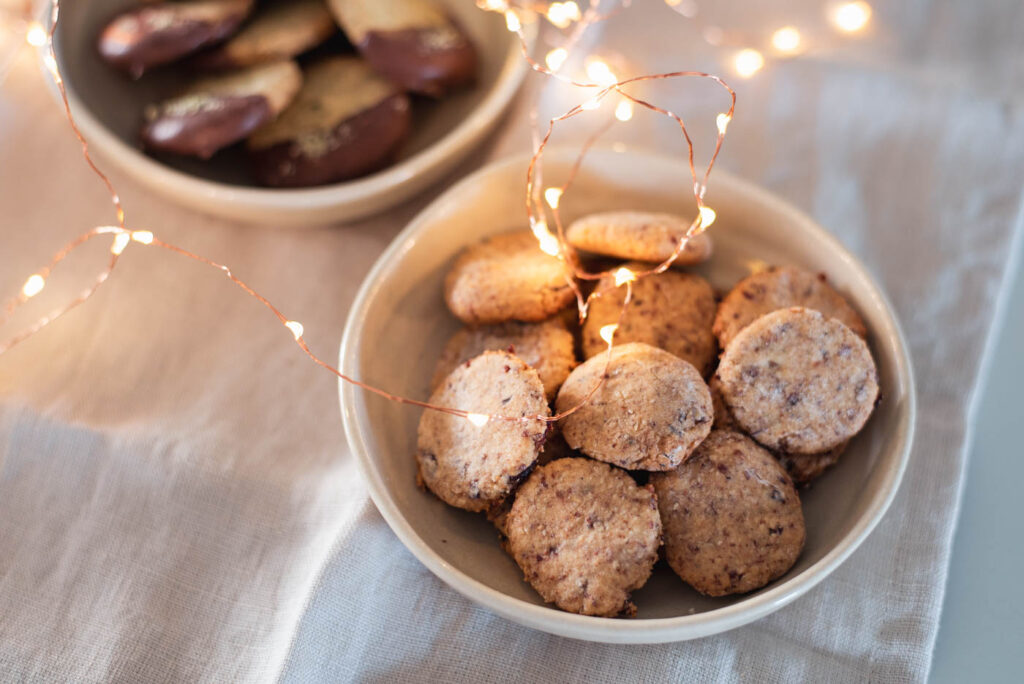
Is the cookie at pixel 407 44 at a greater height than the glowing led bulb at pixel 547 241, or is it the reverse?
the cookie at pixel 407 44

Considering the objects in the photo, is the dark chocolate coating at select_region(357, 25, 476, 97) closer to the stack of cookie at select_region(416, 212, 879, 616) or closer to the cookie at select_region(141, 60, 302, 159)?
the cookie at select_region(141, 60, 302, 159)

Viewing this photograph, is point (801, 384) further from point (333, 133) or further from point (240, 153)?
point (240, 153)

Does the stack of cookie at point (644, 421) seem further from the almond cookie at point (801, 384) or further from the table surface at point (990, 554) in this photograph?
the table surface at point (990, 554)

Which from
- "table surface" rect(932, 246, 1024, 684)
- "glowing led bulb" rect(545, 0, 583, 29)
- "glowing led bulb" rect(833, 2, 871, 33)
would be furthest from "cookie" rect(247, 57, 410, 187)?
"table surface" rect(932, 246, 1024, 684)

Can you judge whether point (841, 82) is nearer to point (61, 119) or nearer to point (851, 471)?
point (851, 471)

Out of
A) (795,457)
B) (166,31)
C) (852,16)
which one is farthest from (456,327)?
(852,16)

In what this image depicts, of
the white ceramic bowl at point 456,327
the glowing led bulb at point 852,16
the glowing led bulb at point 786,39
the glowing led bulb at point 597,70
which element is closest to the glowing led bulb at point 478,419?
the white ceramic bowl at point 456,327

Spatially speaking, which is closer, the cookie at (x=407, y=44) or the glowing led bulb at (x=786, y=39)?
the cookie at (x=407, y=44)
